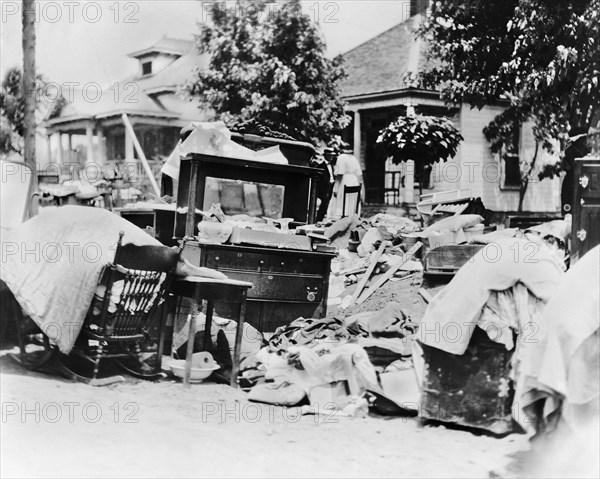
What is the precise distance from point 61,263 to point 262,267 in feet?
10.4

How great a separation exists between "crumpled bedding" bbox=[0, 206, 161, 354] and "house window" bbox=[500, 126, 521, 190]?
62.3 ft

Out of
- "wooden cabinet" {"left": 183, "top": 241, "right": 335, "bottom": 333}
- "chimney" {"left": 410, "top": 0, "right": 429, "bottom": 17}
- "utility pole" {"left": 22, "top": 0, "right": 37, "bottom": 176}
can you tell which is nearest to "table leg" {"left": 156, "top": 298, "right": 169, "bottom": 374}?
"wooden cabinet" {"left": 183, "top": 241, "right": 335, "bottom": 333}

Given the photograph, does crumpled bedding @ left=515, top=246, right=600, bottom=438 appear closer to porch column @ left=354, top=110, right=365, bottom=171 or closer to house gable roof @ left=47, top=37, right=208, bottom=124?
porch column @ left=354, top=110, right=365, bottom=171

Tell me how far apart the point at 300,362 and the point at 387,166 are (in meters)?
17.7

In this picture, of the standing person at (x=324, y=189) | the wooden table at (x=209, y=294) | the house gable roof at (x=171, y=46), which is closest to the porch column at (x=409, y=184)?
the standing person at (x=324, y=189)

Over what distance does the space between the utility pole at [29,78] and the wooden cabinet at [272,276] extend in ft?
7.68

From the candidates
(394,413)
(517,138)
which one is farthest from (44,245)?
(517,138)

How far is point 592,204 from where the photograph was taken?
24.5 feet

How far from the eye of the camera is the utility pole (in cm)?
909

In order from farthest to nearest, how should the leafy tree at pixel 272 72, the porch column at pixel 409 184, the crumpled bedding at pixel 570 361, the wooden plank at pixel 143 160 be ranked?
1. the porch column at pixel 409 184
2. the leafy tree at pixel 272 72
3. the wooden plank at pixel 143 160
4. the crumpled bedding at pixel 570 361

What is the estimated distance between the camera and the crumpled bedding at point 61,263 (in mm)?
6785

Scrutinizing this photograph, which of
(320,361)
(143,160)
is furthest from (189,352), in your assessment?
(143,160)

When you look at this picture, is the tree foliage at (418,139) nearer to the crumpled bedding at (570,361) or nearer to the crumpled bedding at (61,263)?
the crumpled bedding at (61,263)

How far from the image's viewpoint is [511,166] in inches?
971
